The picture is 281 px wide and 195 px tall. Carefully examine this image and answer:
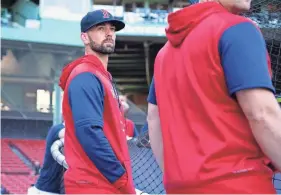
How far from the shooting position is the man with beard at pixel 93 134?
3115 mm

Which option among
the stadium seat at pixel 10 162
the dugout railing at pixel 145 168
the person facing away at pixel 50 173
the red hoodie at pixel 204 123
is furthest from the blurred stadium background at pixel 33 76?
the red hoodie at pixel 204 123

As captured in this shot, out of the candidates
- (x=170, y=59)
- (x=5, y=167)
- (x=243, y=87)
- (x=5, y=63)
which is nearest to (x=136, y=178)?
(x=170, y=59)

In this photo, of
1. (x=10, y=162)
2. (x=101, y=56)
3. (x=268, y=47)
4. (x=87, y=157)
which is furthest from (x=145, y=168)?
(x=10, y=162)

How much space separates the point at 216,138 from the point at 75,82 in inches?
65.0

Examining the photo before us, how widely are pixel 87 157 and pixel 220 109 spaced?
1.51 m

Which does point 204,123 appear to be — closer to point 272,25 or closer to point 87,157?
point 87,157

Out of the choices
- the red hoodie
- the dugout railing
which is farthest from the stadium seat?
the red hoodie

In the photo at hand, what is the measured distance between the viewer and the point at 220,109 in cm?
178

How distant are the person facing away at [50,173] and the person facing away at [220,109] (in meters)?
3.44

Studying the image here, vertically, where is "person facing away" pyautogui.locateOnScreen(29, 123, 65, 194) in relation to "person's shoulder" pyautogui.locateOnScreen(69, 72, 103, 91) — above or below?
below

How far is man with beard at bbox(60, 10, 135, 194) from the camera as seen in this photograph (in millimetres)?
3115

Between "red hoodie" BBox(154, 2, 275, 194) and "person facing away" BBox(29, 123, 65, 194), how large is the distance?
3413 millimetres

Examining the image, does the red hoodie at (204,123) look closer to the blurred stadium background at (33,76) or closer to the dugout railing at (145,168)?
the dugout railing at (145,168)

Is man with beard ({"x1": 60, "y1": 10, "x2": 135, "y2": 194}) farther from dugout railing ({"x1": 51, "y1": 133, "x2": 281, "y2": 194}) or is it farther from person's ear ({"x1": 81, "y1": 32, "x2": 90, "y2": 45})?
dugout railing ({"x1": 51, "y1": 133, "x2": 281, "y2": 194})
